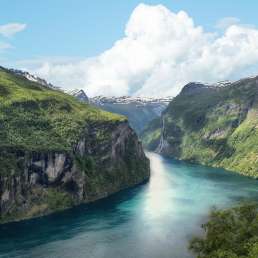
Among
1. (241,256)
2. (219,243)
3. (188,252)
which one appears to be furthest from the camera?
(188,252)

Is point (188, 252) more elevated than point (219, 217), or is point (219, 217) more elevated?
point (219, 217)

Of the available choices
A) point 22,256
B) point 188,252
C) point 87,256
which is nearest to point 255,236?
point 188,252

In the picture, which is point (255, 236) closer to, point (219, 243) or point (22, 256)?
point (219, 243)

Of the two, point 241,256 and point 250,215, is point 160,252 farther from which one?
point 241,256

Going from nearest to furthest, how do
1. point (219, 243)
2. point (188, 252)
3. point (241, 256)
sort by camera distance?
1. point (241, 256)
2. point (219, 243)
3. point (188, 252)

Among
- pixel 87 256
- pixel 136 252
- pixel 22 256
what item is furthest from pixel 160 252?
pixel 22 256

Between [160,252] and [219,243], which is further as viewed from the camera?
[160,252]
